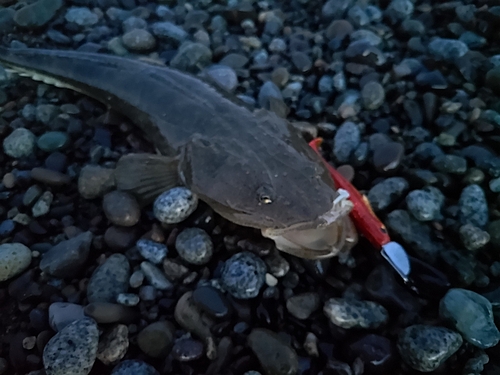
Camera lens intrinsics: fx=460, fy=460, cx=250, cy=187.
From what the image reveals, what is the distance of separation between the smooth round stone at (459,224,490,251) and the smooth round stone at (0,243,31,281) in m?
2.61

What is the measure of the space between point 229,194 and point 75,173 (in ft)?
4.17

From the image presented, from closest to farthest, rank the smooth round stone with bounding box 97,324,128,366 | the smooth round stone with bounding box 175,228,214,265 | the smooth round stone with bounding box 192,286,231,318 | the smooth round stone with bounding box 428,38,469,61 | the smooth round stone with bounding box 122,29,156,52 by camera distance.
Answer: the smooth round stone with bounding box 97,324,128,366, the smooth round stone with bounding box 192,286,231,318, the smooth round stone with bounding box 175,228,214,265, the smooth round stone with bounding box 428,38,469,61, the smooth round stone with bounding box 122,29,156,52

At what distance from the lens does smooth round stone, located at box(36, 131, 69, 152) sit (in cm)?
347

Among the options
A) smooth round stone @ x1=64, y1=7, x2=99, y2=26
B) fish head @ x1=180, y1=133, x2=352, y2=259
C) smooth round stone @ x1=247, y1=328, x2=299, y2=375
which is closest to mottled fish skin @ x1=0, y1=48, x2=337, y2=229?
fish head @ x1=180, y1=133, x2=352, y2=259

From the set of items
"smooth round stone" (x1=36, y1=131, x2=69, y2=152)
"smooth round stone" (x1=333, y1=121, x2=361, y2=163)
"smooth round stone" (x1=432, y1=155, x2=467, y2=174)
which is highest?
"smooth round stone" (x1=432, y1=155, x2=467, y2=174)

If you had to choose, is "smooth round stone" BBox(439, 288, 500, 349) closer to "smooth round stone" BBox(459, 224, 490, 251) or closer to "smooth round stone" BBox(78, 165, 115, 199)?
"smooth round stone" BBox(459, 224, 490, 251)

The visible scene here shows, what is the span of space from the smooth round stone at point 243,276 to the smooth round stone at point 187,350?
1.10 feet

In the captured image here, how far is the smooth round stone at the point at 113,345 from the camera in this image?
236cm

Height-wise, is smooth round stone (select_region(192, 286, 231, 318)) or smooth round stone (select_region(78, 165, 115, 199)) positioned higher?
smooth round stone (select_region(192, 286, 231, 318))

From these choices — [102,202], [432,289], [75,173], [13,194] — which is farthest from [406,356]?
[13,194]

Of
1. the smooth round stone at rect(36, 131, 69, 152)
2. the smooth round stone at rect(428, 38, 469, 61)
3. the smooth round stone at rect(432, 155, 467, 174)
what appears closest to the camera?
the smooth round stone at rect(432, 155, 467, 174)

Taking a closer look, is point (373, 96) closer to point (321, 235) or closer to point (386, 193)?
point (386, 193)

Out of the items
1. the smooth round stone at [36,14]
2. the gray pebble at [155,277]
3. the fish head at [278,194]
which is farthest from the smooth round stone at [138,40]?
the gray pebble at [155,277]

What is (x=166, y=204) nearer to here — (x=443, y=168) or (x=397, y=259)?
(x=397, y=259)
